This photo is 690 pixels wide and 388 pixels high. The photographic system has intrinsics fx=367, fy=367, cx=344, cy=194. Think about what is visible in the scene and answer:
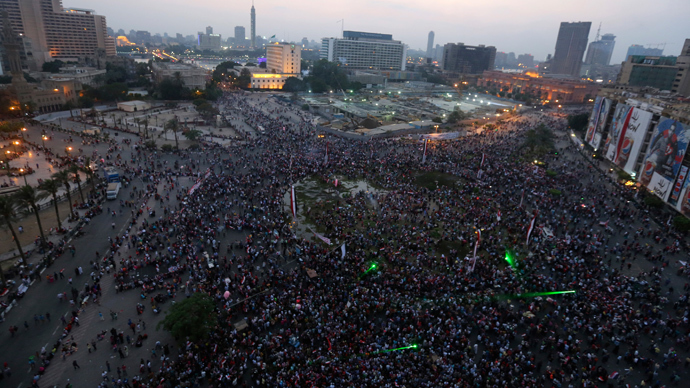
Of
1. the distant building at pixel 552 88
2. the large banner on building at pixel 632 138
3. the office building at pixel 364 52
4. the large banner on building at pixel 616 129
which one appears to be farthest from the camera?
the office building at pixel 364 52

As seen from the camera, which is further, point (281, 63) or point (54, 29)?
point (281, 63)

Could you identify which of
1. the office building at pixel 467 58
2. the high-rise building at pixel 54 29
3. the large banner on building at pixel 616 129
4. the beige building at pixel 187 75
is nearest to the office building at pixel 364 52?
the office building at pixel 467 58

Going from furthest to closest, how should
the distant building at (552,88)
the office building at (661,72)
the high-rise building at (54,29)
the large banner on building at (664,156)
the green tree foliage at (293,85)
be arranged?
the distant building at (552,88)
the green tree foliage at (293,85)
the high-rise building at (54,29)
the office building at (661,72)
the large banner on building at (664,156)

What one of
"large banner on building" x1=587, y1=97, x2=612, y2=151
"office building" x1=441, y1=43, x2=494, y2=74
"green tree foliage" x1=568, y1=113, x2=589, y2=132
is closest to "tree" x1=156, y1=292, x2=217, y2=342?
"large banner on building" x1=587, y1=97, x2=612, y2=151

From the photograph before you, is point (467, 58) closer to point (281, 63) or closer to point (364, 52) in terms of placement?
point (364, 52)

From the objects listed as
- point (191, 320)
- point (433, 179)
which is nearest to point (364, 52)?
point (433, 179)

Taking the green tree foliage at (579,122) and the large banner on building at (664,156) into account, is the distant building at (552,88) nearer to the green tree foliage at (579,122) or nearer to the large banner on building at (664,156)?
the green tree foliage at (579,122)

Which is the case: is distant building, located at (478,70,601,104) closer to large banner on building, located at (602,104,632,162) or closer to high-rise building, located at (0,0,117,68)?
large banner on building, located at (602,104,632,162)
